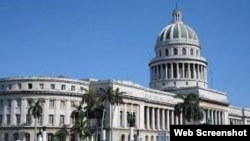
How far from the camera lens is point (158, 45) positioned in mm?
169625

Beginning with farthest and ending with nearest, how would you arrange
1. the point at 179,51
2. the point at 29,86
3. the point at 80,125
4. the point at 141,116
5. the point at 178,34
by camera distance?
Answer: the point at 178,34, the point at 179,51, the point at 141,116, the point at 29,86, the point at 80,125

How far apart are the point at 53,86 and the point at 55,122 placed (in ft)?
30.0

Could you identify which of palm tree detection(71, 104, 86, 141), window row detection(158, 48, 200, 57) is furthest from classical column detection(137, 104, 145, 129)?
window row detection(158, 48, 200, 57)

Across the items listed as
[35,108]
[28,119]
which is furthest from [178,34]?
[35,108]

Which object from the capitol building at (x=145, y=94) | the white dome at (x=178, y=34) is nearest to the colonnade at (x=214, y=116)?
the capitol building at (x=145, y=94)

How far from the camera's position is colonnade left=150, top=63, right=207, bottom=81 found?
162 metres

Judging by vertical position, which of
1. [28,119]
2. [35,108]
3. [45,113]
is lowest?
[28,119]

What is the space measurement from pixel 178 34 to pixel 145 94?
4178 cm

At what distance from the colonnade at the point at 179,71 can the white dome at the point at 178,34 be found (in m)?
8.94

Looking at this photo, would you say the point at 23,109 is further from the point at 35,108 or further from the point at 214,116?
the point at 214,116

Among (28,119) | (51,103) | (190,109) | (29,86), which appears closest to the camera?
(51,103)

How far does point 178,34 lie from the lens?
166125 mm

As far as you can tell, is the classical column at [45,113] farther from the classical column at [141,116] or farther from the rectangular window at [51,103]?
the classical column at [141,116]

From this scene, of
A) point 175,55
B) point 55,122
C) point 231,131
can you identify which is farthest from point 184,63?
point 231,131
